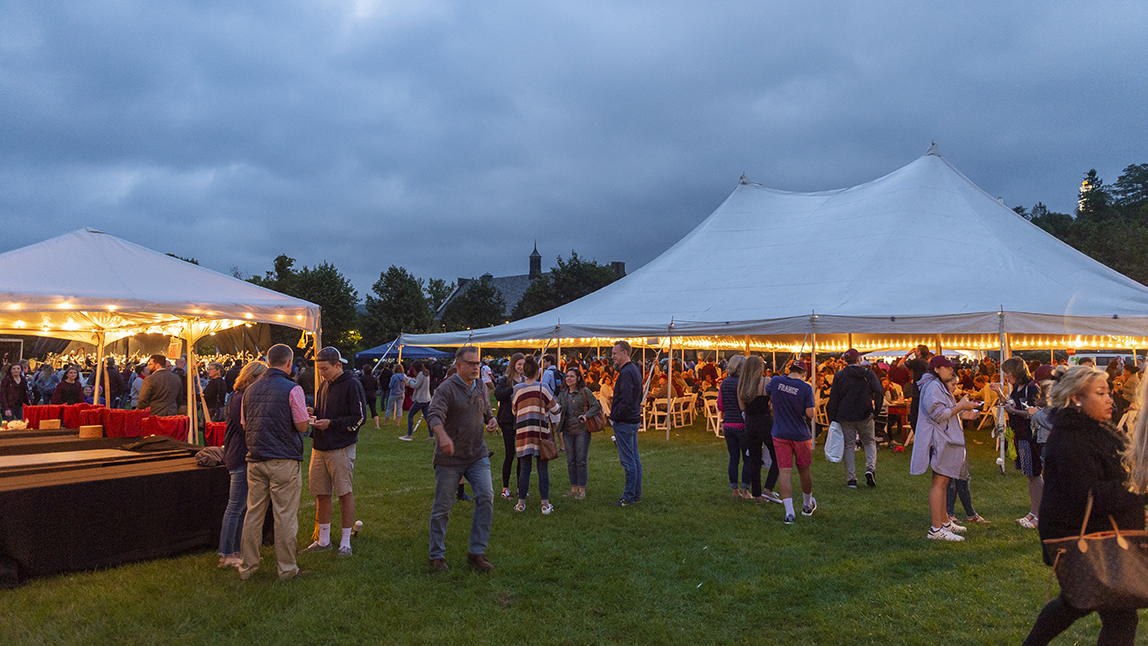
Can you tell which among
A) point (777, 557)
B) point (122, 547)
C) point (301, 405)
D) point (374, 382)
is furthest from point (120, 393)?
point (777, 557)

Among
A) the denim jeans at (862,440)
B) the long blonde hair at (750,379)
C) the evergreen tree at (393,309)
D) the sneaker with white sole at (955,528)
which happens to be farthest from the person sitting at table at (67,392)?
the evergreen tree at (393,309)

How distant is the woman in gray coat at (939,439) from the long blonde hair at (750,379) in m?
1.48

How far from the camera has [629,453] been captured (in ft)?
22.6

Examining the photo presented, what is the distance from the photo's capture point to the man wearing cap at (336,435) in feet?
16.8

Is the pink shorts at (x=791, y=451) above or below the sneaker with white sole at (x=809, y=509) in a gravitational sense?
above

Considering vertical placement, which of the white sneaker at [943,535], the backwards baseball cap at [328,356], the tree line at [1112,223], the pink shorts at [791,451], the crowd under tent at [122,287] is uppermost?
the tree line at [1112,223]

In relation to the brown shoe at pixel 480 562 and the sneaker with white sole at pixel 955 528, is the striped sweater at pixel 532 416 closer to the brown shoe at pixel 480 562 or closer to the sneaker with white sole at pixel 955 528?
the brown shoe at pixel 480 562

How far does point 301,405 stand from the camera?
14.9 ft

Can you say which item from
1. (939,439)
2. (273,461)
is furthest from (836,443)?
(273,461)

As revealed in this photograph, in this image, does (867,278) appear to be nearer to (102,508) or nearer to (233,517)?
(233,517)

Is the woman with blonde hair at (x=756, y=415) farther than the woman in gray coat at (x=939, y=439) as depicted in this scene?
Yes

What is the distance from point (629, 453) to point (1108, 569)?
4694mm

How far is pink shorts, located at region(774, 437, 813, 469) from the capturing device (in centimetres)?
605

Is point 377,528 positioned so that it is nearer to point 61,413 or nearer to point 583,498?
point 583,498
